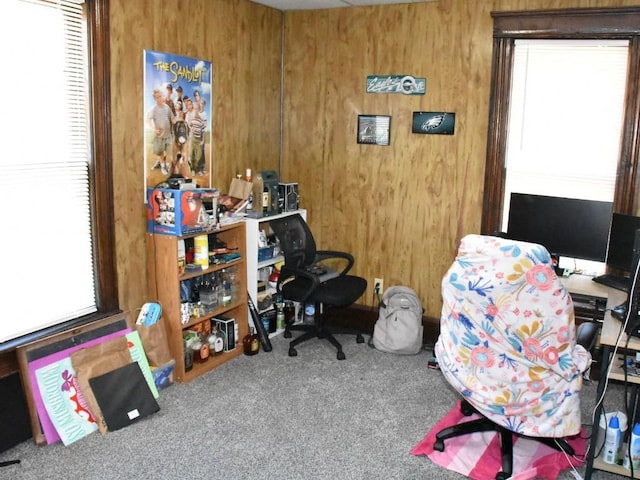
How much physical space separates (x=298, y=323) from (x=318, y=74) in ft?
6.51

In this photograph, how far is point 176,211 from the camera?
11.8 ft

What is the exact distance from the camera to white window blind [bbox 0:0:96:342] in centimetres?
298

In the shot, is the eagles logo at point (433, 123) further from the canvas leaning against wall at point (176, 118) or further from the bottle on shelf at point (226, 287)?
the bottle on shelf at point (226, 287)

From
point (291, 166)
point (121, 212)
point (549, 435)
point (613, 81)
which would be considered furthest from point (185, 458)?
point (613, 81)

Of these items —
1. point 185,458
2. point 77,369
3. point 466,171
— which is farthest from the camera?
point 466,171

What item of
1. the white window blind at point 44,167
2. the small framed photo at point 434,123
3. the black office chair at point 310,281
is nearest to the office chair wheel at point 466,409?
the black office chair at point 310,281

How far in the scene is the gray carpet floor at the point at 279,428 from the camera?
2.86 m

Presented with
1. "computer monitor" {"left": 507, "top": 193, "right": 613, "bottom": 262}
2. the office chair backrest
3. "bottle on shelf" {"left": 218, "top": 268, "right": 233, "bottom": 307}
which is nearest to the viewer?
"computer monitor" {"left": 507, "top": 193, "right": 613, "bottom": 262}

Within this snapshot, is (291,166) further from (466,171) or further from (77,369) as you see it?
(77,369)

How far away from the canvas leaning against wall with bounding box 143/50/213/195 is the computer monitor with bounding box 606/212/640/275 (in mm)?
2662

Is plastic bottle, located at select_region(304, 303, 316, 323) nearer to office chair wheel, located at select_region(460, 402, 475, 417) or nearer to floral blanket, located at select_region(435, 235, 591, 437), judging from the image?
office chair wheel, located at select_region(460, 402, 475, 417)

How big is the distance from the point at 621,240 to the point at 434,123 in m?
1.51

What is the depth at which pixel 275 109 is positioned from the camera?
4906 mm

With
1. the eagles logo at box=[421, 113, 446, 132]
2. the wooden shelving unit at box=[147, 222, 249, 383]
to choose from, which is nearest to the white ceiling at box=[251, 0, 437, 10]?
the eagles logo at box=[421, 113, 446, 132]
